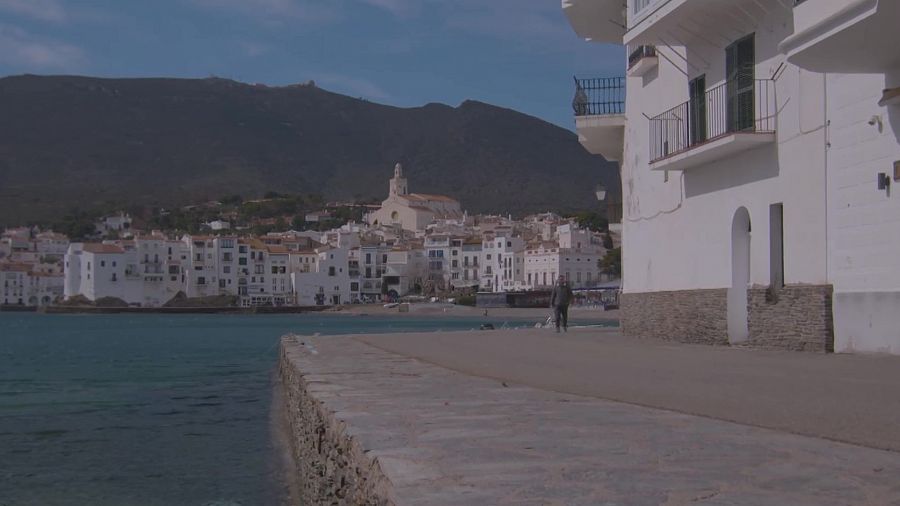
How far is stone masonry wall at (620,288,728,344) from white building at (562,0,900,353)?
0.04 meters

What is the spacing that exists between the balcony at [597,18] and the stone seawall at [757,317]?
671 cm

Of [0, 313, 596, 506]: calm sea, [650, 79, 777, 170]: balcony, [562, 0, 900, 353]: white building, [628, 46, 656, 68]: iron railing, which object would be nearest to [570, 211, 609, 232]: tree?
[0, 313, 596, 506]: calm sea

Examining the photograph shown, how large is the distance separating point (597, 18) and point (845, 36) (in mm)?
12518

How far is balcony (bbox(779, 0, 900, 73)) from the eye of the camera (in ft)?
37.0

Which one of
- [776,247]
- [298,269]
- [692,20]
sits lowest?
[776,247]

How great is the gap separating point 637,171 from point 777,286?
7.48m

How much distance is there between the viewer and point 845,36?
1180 centimetres

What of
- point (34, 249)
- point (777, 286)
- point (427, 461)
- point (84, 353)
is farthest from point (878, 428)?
point (34, 249)

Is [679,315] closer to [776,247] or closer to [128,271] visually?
[776,247]

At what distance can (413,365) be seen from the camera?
47.6 ft

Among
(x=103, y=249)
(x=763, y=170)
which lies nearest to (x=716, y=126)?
(x=763, y=170)

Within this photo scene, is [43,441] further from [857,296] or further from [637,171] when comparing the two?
[637,171]

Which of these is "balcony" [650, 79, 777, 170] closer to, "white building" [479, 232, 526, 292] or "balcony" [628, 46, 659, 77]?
"balcony" [628, 46, 659, 77]

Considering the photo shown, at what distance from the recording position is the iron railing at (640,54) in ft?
69.6
